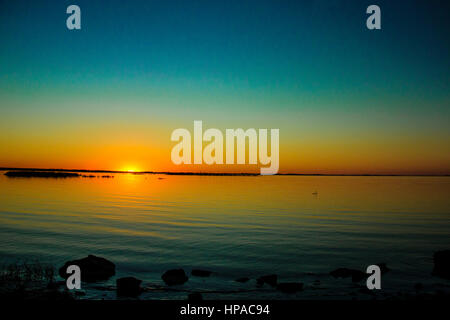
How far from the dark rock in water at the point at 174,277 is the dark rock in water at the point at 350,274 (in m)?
7.97

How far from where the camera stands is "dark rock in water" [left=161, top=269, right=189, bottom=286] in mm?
16925

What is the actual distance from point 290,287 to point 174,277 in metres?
5.76

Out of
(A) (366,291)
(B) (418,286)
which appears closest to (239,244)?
(A) (366,291)

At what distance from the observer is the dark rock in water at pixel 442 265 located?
60.7ft

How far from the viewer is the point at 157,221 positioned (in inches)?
1481

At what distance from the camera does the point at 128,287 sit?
15.3 metres

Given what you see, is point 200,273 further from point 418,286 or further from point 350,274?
A: point 418,286

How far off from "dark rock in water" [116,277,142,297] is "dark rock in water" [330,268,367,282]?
1019 centimetres

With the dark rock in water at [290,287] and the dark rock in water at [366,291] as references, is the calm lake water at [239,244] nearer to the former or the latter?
the dark rock in water at [290,287]

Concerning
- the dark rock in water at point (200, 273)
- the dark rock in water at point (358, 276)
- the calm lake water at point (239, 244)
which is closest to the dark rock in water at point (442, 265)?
the calm lake water at point (239, 244)
